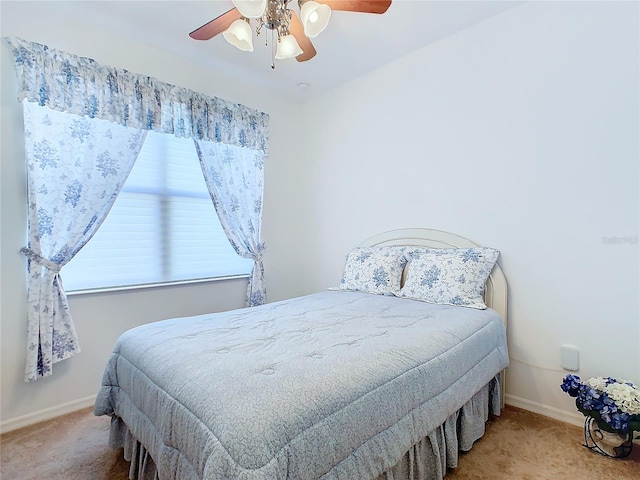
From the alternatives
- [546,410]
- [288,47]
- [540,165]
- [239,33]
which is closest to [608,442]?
[546,410]

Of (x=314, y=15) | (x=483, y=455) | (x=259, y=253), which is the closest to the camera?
(x=314, y=15)

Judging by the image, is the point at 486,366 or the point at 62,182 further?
the point at 62,182

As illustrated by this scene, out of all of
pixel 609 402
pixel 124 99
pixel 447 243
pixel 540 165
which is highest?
pixel 124 99

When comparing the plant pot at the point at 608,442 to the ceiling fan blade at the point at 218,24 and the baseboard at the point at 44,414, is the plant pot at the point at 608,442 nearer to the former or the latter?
the ceiling fan blade at the point at 218,24

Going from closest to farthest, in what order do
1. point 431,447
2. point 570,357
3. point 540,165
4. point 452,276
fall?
point 431,447 < point 570,357 < point 540,165 < point 452,276

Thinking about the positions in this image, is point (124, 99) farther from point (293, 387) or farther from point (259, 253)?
point (293, 387)

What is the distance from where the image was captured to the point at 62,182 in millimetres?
2193

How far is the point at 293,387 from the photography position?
106 cm

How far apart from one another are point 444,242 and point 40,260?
2.85m

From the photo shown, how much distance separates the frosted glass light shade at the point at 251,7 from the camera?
4.76 ft

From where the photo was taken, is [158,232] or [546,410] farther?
[158,232]

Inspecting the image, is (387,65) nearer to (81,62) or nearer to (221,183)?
(221,183)

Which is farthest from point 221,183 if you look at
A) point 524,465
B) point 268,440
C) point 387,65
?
point 524,465

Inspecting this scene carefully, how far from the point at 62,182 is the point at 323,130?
2.42 m
